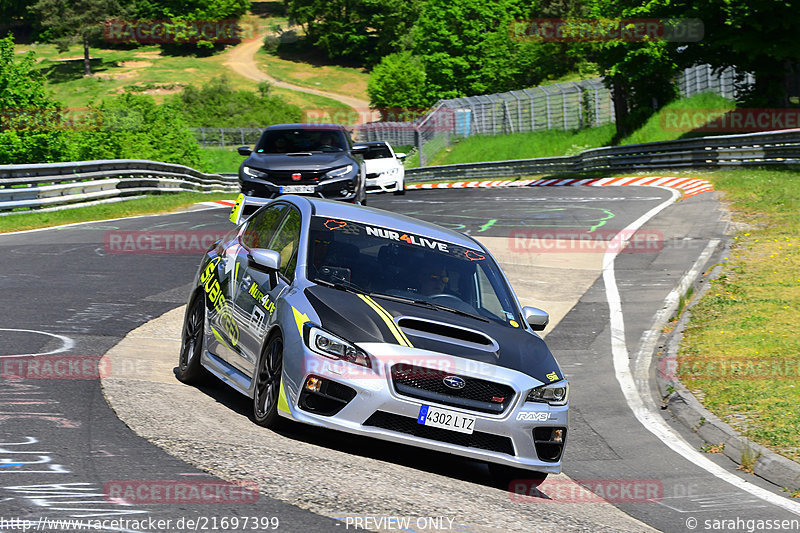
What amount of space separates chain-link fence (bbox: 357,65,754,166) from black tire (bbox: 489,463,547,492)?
37873 mm

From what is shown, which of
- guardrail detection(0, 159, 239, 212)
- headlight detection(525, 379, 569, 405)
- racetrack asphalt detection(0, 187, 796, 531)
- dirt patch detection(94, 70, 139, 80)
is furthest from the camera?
dirt patch detection(94, 70, 139, 80)

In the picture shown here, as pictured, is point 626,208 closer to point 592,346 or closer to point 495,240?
point 495,240

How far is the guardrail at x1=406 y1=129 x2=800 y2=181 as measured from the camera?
Answer: 107 feet

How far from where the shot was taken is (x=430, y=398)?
6961 millimetres

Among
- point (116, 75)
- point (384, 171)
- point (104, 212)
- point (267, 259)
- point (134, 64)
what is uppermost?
point (134, 64)

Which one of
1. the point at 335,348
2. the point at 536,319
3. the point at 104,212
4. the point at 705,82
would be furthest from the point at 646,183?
the point at 335,348

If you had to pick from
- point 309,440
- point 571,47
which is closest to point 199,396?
point 309,440

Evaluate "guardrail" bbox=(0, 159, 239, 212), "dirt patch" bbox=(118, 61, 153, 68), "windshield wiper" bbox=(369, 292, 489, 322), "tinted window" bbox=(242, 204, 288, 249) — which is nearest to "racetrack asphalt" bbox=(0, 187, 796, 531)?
"windshield wiper" bbox=(369, 292, 489, 322)

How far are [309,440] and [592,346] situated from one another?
6.71 meters

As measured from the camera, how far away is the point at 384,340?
7.01 metres

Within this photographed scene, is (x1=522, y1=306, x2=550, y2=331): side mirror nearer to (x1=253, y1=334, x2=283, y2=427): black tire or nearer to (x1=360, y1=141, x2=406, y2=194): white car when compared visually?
(x1=253, y1=334, x2=283, y2=427): black tire

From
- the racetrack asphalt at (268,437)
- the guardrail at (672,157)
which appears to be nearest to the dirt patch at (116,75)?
the guardrail at (672,157)

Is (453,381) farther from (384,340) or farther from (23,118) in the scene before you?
(23,118)

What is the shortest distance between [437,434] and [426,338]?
25.6 inches
